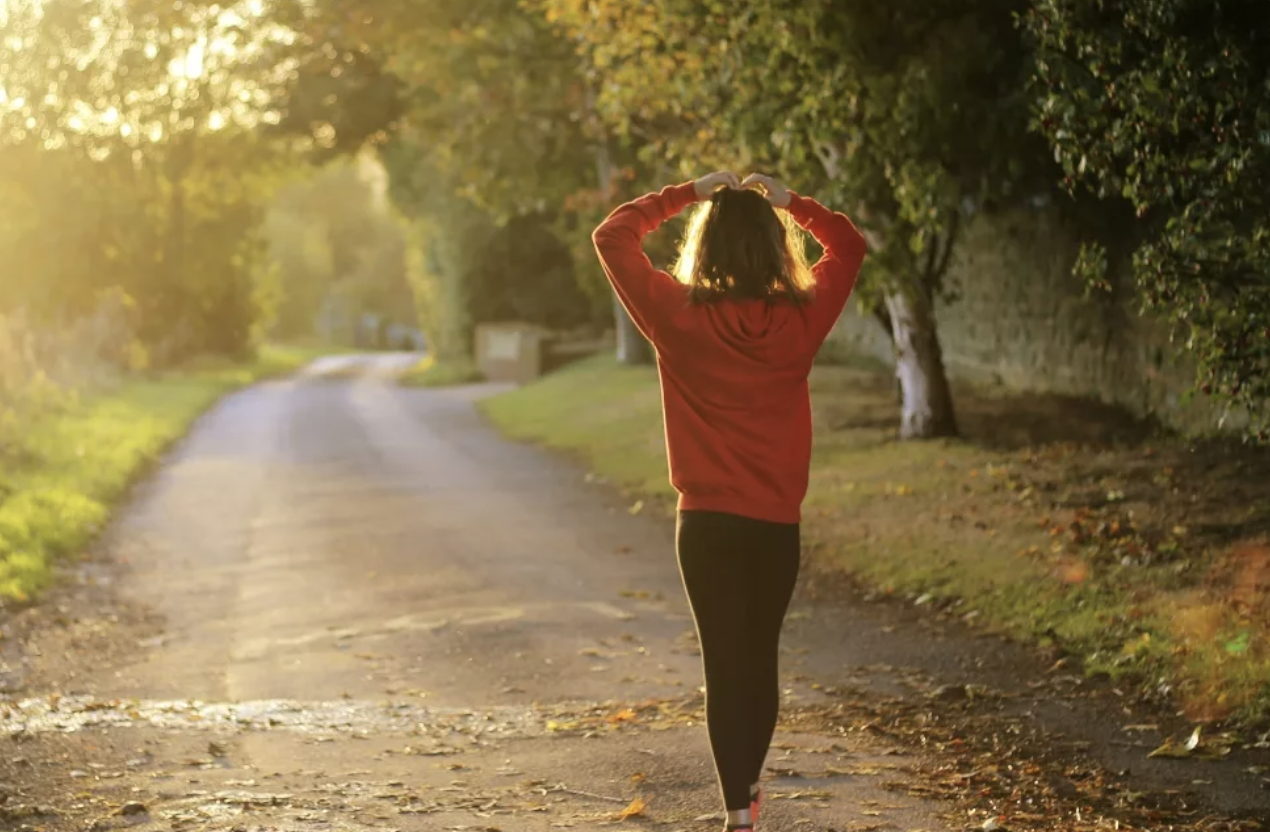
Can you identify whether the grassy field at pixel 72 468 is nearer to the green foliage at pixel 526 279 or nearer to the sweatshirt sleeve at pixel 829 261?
the sweatshirt sleeve at pixel 829 261

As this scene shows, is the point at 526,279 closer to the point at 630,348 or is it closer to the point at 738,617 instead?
the point at 630,348

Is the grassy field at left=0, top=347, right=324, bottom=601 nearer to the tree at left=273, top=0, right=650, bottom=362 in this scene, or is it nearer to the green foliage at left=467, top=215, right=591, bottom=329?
the tree at left=273, top=0, right=650, bottom=362

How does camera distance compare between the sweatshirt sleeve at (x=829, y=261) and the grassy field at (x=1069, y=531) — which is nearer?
the sweatshirt sleeve at (x=829, y=261)

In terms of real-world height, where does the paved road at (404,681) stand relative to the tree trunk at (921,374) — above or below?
below

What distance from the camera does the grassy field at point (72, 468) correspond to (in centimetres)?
1324

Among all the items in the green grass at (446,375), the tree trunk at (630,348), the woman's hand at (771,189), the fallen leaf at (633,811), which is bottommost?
the green grass at (446,375)

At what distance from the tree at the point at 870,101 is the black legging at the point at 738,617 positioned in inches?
350

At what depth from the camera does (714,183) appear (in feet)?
16.5

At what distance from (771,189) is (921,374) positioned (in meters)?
11.9

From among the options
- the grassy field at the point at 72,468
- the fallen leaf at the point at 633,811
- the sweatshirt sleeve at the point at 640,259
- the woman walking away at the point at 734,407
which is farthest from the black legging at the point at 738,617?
the grassy field at the point at 72,468

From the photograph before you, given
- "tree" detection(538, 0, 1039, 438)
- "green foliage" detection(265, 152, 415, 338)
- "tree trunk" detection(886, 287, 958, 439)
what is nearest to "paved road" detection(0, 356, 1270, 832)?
"tree trunk" detection(886, 287, 958, 439)

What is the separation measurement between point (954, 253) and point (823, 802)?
15.4m

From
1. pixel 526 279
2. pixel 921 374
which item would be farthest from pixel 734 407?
pixel 526 279

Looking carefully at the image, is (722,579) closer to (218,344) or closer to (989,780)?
(989,780)
